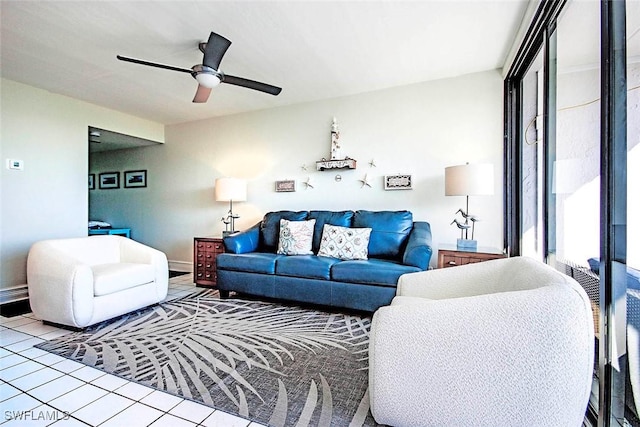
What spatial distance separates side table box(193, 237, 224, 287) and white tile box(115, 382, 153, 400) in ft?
7.28

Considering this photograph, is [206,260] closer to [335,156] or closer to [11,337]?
[11,337]

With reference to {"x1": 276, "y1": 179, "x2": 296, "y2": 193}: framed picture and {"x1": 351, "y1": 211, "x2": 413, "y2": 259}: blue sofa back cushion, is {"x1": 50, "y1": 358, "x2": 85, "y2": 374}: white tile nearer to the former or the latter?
{"x1": 351, "y1": 211, "x2": 413, "y2": 259}: blue sofa back cushion

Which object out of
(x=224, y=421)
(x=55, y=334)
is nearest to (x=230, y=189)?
(x=55, y=334)

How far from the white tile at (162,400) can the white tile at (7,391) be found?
28.8 inches

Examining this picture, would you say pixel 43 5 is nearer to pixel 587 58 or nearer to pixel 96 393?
pixel 96 393

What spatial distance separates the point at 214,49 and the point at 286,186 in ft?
6.96

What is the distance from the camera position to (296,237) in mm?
3449

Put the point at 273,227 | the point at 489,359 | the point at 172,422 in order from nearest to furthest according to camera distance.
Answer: the point at 489,359
the point at 172,422
the point at 273,227

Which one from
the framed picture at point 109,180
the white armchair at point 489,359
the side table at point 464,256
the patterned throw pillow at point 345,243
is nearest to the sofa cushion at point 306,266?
the patterned throw pillow at point 345,243

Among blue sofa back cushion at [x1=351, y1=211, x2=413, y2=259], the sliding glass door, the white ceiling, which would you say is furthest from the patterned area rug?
the white ceiling

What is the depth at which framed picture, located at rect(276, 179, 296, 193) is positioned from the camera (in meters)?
4.19

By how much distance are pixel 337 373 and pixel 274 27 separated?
2.52 metres

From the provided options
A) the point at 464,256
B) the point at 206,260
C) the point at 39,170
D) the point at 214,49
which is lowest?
the point at 206,260

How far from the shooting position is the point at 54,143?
3799 millimetres
